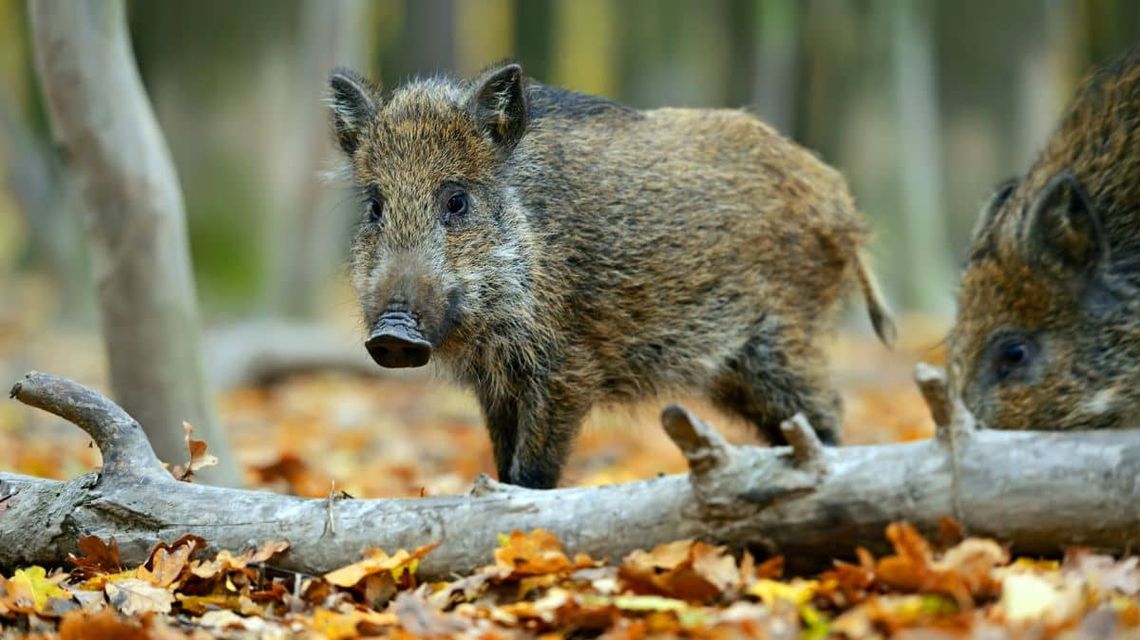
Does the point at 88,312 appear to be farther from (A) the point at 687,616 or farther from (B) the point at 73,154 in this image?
(A) the point at 687,616

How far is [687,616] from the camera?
355 centimetres

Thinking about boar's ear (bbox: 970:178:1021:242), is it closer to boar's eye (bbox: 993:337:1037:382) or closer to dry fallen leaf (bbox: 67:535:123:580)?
boar's eye (bbox: 993:337:1037:382)

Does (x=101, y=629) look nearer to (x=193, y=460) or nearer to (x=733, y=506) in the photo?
(x=193, y=460)

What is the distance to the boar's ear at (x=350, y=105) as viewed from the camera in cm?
584

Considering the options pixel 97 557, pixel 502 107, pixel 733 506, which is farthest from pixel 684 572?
pixel 502 107

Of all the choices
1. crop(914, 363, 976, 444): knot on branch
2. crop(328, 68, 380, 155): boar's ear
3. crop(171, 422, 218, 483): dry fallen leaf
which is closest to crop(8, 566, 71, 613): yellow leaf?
crop(171, 422, 218, 483): dry fallen leaf

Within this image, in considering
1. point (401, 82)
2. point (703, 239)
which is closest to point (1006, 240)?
point (703, 239)

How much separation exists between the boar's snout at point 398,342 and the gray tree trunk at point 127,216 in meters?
1.84

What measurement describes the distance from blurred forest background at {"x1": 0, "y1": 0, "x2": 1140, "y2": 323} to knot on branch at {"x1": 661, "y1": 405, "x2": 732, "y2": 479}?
123 inches

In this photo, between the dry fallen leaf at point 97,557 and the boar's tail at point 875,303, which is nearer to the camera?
the dry fallen leaf at point 97,557

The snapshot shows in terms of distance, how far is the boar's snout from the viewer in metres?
4.92

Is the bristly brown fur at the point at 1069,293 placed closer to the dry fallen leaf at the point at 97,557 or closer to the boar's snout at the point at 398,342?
the boar's snout at the point at 398,342

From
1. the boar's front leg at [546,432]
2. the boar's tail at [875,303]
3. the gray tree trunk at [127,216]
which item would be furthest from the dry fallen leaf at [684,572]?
the boar's tail at [875,303]

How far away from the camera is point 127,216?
20.6 ft
